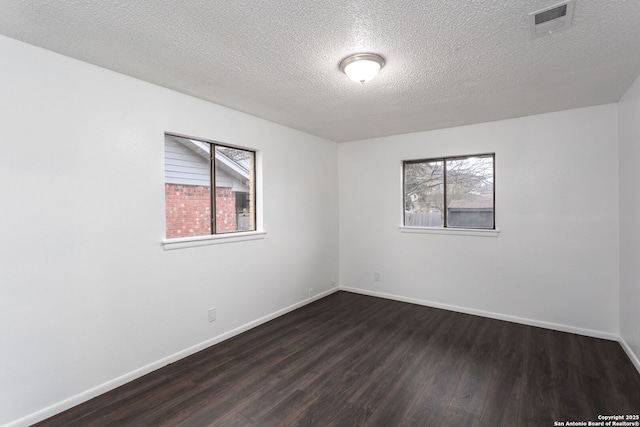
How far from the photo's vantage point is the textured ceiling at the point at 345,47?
165 centimetres

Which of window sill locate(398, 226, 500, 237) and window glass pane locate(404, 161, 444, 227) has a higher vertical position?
window glass pane locate(404, 161, 444, 227)

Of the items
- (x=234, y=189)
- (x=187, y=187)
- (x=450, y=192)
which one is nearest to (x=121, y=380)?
(x=187, y=187)

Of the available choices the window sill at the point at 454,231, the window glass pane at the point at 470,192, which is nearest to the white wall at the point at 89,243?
the window sill at the point at 454,231

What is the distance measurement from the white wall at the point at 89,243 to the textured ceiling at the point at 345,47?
264mm

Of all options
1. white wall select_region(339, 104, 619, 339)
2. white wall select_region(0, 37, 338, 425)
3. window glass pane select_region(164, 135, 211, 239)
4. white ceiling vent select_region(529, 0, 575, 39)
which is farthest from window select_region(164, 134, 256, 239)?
white ceiling vent select_region(529, 0, 575, 39)

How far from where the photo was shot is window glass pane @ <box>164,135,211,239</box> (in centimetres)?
287

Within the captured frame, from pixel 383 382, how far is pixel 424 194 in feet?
9.03

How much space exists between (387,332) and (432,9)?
3.06m

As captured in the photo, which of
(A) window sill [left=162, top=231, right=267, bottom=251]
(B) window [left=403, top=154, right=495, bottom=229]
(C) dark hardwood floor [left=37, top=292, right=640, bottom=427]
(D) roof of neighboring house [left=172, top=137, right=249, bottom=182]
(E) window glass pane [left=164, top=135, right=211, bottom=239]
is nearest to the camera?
(C) dark hardwood floor [left=37, top=292, right=640, bottom=427]

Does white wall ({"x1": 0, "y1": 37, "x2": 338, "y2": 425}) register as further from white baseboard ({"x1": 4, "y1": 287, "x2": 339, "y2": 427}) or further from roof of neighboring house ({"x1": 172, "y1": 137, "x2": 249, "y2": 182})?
roof of neighboring house ({"x1": 172, "y1": 137, "x2": 249, "y2": 182})

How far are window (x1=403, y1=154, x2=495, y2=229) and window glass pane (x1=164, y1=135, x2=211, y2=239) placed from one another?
2.88 m

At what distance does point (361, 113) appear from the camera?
3.50m

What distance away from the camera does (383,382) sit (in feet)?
8.09

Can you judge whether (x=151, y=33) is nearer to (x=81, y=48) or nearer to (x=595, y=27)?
(x=81, y=48)
